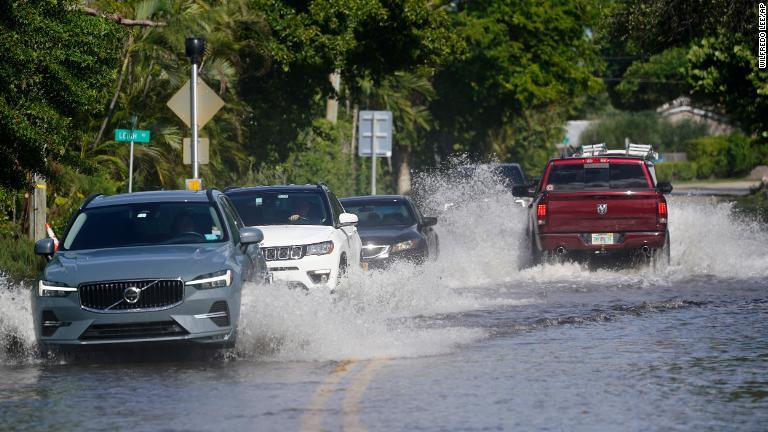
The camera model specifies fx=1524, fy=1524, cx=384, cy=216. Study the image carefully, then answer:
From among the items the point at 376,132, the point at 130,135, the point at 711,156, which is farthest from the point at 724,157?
the point at 130,135

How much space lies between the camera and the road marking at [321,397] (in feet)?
32.4

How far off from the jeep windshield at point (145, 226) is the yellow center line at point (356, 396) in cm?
234

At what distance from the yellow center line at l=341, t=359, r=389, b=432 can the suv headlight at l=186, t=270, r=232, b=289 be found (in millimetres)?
1445

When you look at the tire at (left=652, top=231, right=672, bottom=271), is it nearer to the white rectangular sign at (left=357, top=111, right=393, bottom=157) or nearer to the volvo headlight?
the volvo headlight

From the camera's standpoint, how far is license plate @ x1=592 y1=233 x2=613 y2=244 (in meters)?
23.2

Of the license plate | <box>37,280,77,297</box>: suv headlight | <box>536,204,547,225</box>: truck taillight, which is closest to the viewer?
<box>37,280,77,297</box>: suv headlight

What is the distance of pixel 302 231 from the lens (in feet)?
58.5

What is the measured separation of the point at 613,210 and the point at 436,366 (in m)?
10.9

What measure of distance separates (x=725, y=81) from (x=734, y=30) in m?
5.72

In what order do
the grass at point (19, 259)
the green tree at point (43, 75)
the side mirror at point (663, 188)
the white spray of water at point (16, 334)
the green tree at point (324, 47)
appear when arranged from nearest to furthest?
the white spray of water at point (16, 334) < the green tree at point (43, 75) < the grass at point (19, 259) < the side mirror at point (663, 188) < the green tree at point (324, 47)

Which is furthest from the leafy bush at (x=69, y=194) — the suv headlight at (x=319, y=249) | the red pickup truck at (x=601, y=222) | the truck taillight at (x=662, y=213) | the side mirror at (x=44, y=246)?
the side mirror at (x=44, y=246)

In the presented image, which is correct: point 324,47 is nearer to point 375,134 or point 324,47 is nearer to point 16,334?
point 375,134

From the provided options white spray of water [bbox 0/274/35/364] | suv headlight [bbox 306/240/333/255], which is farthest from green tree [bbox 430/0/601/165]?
white spray of water [bbox 0/274/35/364]

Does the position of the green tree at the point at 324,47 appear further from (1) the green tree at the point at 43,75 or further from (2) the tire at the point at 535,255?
(1) the green tree at the point at 43,75
